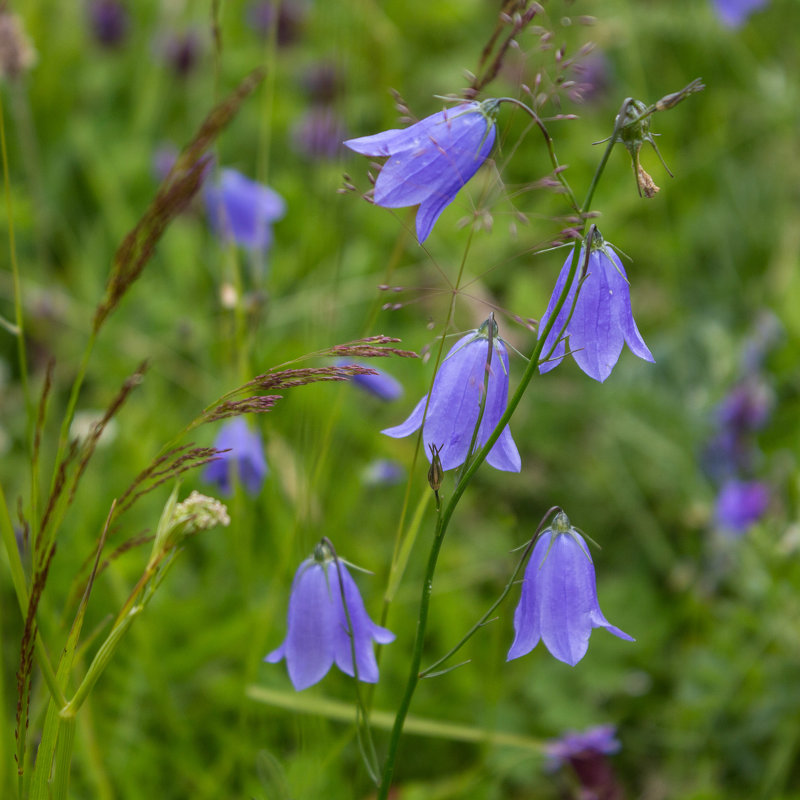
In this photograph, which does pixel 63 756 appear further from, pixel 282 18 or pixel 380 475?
pixel 282 18

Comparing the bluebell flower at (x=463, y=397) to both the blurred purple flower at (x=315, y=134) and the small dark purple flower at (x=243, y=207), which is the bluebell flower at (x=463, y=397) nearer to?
the small dark purple flower at (x=243, y=207)

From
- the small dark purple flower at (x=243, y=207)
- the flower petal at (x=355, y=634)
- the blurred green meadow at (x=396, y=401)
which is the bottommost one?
the blurred green meadow at (x=396, y=401)

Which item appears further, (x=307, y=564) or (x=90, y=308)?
(x=90, y=308)

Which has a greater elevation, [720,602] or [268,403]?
[268,403]

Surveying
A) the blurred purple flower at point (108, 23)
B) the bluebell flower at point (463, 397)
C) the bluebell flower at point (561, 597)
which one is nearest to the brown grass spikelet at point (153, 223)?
the bluebell flower at point (463, 397)

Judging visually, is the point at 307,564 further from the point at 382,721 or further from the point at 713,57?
the point at 713,57

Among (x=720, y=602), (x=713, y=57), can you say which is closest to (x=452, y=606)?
(x=720, y=602)

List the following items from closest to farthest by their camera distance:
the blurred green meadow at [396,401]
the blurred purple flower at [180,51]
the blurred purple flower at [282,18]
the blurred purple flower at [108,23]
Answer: the blurred green meadow at [396,401], the blurred purple flower at [180,51], the blurred purple flower at [108,23], the blurred purple flower at [282,18]

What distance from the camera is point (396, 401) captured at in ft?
8.38

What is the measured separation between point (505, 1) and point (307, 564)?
625mm

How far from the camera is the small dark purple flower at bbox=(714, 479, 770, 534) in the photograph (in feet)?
6.36

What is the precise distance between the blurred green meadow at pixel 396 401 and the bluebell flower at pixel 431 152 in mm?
50

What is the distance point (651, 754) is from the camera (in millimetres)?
1926

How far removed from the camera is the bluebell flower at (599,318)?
2.96ft
